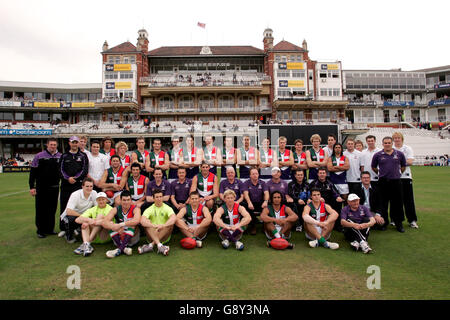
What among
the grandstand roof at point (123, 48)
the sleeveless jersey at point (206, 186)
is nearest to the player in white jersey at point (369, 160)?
the sleeveless jersey at point (206, 186)

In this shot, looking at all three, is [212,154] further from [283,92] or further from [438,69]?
[438,69]

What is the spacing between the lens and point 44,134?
3869cm

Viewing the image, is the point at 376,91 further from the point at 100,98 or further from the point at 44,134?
the point at 44,134

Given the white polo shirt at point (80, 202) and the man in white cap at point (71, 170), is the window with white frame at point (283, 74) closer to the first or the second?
the man in white cap at point (71, 170)

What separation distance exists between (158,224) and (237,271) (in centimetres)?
203

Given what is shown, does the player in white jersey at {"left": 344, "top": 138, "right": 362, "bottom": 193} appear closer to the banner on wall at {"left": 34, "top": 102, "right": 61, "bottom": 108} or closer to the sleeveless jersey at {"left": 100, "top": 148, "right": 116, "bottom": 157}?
the sleeveless jersey at {"left": 100, "top": 148, "right": 116, "bottom": 157}

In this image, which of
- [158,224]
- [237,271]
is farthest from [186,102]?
[237,271]

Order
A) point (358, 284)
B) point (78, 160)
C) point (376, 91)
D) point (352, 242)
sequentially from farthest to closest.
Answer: point (376, 91)
point (78, 160)
point (352, 242)
point (358, 284)

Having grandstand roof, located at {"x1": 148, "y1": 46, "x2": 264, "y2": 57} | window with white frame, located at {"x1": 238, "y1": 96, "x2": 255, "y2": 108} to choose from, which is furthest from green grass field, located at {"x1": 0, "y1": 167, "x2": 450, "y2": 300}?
grandstand roof, located at {"x1": 148, "y1": 46, "x2": 264, "y2": 57}

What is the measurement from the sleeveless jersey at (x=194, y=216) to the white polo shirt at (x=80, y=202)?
6.78 feet

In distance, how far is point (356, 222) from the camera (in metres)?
5.42

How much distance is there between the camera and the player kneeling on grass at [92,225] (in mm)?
5055
